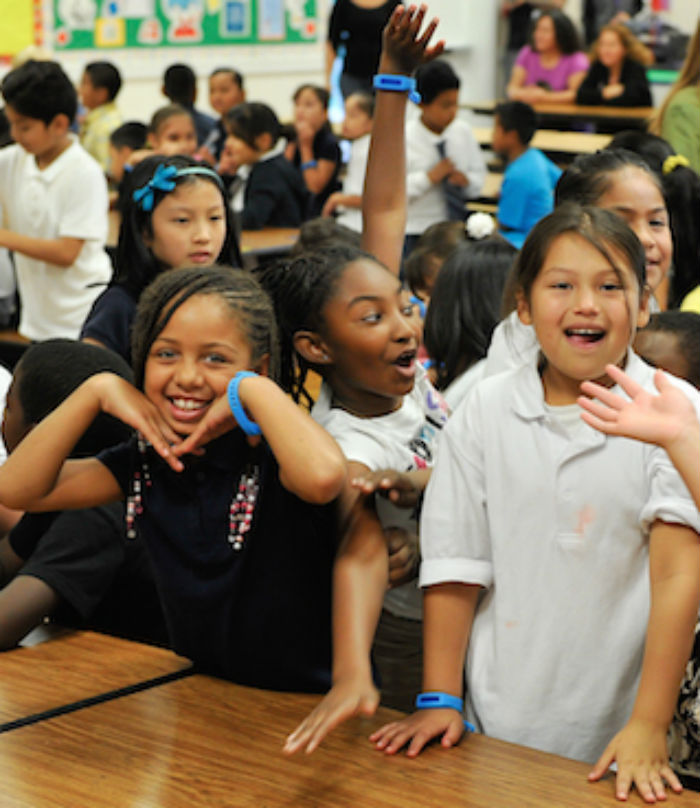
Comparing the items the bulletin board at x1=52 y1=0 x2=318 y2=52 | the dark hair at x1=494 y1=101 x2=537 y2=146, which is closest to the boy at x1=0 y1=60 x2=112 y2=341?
the dark hair at x1=494 y1=101 x2=537 y2=146

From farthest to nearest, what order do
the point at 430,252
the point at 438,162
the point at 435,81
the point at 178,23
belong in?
the point at 178,23
the point at 438,162
the point at 435,81
the point at 430,252

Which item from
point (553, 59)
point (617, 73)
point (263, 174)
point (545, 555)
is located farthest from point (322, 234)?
point (553, 59)

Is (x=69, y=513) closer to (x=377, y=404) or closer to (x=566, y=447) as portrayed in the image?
(x=377, y=404)

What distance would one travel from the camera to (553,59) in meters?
9.20

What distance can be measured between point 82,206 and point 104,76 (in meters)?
3.76

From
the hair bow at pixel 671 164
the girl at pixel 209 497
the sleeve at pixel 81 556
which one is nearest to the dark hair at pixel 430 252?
the hair bow at pixel 671 164

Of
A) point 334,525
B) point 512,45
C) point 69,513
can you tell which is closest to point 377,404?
point 334,525

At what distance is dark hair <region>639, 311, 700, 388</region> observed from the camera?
188 centimetres

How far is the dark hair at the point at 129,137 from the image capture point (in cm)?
643

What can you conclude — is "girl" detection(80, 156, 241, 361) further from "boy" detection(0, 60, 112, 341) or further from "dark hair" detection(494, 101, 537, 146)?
"dark hair" detection(494, 101, 537, 146)

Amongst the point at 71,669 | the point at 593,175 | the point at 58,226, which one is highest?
the point at 593,175

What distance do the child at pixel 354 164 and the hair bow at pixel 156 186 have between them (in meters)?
2.96

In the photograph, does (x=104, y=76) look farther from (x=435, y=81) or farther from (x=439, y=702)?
(x=439, y=702)

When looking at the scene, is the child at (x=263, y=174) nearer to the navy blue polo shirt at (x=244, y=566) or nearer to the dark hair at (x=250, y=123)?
the dark hair at (x=250, y=123)
